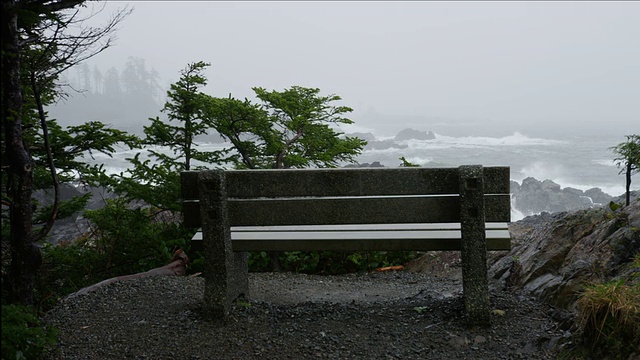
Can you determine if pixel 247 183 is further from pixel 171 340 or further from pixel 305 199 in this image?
pixel 171 340

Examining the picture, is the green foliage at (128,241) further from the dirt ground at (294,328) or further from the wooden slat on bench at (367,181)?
the wooden slat on bench at (367,181)

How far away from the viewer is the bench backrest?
3.57m

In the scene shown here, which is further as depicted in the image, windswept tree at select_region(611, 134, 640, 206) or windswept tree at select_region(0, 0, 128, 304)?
windswept tree at select_region(611, 134, 640, 206)

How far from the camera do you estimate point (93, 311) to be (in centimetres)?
418

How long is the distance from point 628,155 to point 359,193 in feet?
14.3

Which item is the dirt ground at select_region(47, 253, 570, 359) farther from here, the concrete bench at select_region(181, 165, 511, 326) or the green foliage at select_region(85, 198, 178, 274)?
the green foliage at select_region(85, 198, 178, 274)

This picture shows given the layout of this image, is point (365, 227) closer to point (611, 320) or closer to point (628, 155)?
point (611, 320)

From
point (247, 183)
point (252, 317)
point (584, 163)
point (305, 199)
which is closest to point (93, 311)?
point (252, 317)

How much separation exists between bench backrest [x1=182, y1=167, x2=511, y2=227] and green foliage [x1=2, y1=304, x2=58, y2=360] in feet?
4.20

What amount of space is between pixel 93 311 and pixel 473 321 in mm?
2829

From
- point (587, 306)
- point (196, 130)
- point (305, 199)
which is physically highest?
point (196, 130)

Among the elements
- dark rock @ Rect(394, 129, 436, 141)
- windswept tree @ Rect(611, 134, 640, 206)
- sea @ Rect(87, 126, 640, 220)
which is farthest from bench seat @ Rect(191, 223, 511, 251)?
dark rock @ Rect(394, 129, 436, 141)

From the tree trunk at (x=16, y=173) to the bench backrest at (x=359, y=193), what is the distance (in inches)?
51.9

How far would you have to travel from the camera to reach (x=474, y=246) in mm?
3652
